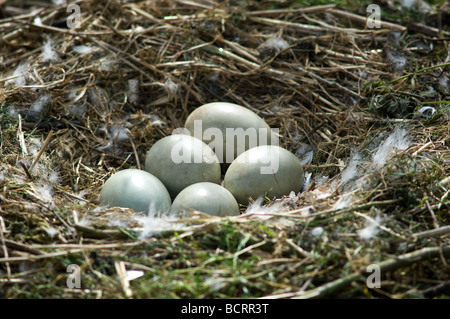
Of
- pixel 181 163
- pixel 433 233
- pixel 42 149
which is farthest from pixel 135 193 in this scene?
pixel 433 233

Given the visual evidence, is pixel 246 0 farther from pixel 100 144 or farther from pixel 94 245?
pixel 94 245

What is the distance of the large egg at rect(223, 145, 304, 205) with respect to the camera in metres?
2.25

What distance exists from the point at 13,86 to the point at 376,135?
6.05ft

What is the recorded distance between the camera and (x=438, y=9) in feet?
9.84


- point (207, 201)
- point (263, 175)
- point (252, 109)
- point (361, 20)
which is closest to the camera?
point (207, 201)

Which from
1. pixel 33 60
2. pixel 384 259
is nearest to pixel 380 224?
pixel 384 259

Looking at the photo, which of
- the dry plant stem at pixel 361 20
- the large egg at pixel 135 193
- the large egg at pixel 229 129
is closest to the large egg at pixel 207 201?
the large egg at pixel 135 193

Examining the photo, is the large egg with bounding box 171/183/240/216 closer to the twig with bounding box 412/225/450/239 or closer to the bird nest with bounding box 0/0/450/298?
the bird nest with bounding box 0/0/450/298

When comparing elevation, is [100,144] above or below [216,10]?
below

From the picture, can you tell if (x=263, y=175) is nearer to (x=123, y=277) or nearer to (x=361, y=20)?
(x=123, y=277)

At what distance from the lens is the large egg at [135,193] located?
83.6 inches

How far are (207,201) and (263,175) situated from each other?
0.32 metres

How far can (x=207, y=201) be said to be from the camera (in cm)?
206

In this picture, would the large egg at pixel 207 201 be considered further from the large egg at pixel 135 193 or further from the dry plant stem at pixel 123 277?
the dry plant stem at pixel 123 277
